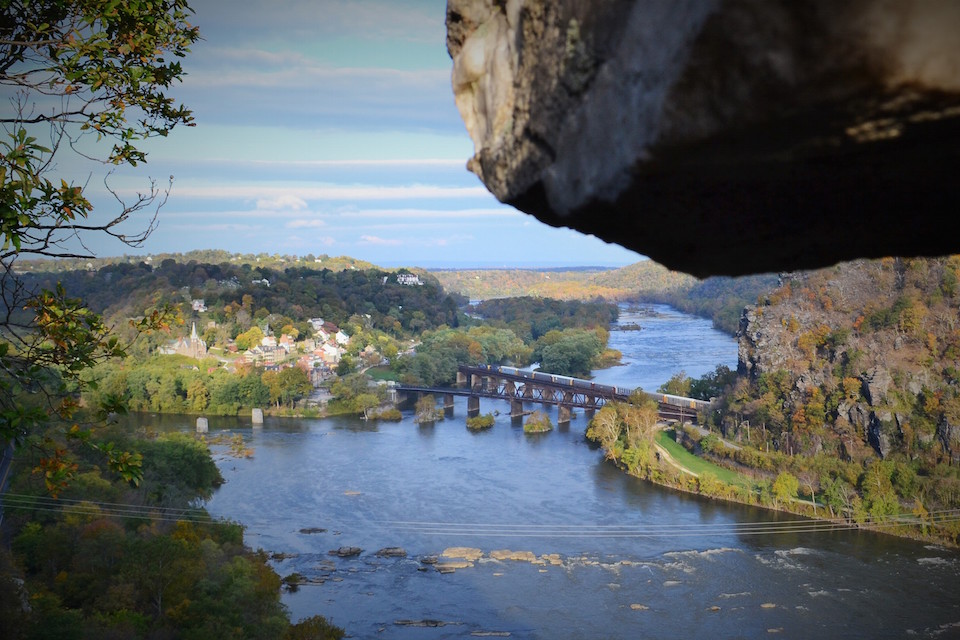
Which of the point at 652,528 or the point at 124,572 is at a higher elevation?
the point at 124,572

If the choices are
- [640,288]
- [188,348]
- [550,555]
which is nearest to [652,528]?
[550,555]

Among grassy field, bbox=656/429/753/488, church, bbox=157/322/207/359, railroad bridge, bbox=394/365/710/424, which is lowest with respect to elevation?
grassy field, bbox=656/429/753/488

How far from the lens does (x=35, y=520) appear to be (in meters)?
→ 11.4

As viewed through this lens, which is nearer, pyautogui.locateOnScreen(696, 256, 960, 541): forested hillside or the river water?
the river water

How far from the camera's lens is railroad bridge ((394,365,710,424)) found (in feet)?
74.0

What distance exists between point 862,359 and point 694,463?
4448 mm

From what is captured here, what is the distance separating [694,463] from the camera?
64.2 ft

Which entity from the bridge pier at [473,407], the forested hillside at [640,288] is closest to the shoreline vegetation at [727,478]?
the bridge pier at [473,407]

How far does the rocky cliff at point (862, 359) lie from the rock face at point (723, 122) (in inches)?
710

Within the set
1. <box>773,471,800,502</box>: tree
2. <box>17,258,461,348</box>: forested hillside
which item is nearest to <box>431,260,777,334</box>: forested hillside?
<box>17,258,461,348</box>: forested hillside

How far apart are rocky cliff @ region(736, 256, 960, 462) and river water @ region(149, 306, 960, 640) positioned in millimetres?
3763

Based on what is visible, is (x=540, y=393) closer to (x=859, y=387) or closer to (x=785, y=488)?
(x=859, y=387)

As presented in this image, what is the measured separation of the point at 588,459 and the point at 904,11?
20095 mm

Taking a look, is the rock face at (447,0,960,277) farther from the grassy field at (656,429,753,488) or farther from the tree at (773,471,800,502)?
the grassy field at (656,429,753,488)
